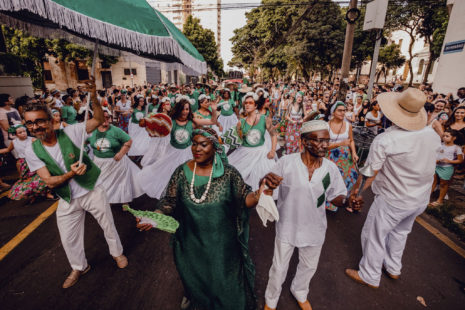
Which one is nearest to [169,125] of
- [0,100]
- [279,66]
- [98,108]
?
[98,108]

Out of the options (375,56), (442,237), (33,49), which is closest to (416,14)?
(375,56)

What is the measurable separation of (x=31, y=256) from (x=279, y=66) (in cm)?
3797

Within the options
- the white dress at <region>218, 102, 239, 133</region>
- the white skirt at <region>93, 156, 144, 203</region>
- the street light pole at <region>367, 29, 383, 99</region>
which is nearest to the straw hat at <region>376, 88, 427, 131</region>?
the white skirt at <region>93, 156, 144, 203</region>

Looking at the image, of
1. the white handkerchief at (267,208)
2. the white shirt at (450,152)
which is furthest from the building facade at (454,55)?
the white handkerchief at (267,208)

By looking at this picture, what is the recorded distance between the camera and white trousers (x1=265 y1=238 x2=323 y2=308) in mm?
2385

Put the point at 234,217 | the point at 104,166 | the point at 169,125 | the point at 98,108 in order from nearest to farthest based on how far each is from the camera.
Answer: the point at 234,217, the point at 98,108, the point at 104,166, the point at 169,125

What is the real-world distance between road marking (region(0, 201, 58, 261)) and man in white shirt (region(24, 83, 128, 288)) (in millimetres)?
1351

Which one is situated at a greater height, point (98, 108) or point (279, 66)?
point (279, 66)

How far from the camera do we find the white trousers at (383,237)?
272cm

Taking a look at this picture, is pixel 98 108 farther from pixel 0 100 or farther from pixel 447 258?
pixel 0 100

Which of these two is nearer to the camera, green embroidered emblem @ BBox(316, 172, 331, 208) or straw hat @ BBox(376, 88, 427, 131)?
green embroidered emblem @ BBox(316, 172, 331, 208)

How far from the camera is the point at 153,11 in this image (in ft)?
9.42

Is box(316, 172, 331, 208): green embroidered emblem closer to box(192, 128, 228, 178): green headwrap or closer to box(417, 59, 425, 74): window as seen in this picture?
box(192, 128, 228, 178): green headwrap

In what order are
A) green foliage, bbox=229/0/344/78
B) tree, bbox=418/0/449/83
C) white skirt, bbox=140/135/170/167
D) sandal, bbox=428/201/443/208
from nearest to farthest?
sandal, bbox=428/201/443/208 → white skirt, bbox=140/135/170/167 → tree, bbox=418/0/449/83 → green foliage, bbox=229/0/344/78
